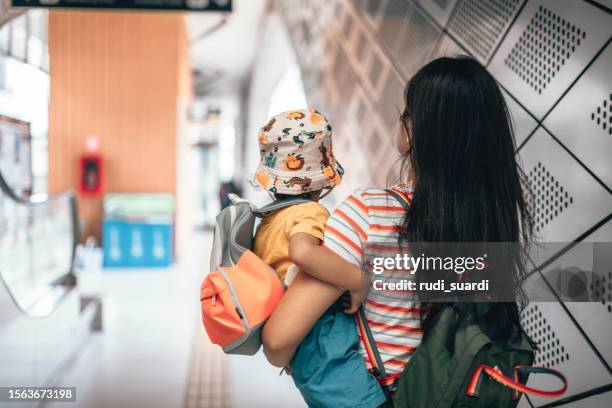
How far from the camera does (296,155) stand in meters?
1.28

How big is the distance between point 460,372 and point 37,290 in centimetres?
284

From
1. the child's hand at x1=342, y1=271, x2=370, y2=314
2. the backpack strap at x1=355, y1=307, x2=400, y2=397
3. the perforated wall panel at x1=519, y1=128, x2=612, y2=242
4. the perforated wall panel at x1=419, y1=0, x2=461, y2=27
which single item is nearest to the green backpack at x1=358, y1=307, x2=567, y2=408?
the backpack strap at x1=355, y1=307, x2=400, y2=397

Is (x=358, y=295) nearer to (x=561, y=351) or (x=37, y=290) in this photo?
(x=561, y=351)

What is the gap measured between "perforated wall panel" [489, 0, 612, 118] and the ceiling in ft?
21.1

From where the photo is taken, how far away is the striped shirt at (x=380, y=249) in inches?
43.3

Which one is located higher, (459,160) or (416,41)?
(416,41)

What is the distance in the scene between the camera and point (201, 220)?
57.2ft

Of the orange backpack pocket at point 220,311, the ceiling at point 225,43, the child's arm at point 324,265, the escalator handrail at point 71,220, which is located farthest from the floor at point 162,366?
the ceiling at point 225,43

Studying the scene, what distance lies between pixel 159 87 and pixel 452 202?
304 inches

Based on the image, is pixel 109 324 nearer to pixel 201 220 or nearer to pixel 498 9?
pixel 498 9

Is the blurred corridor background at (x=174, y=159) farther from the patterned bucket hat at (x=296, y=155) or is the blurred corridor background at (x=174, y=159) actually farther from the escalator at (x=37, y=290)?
the patterned bucket hat at (x=296, y=155)

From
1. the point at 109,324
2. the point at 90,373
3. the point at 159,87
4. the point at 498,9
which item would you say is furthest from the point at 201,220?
the point at 498,9

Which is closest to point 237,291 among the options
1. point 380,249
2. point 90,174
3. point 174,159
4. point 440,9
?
point 380,249

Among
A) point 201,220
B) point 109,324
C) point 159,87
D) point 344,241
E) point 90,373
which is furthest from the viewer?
point 201,220
